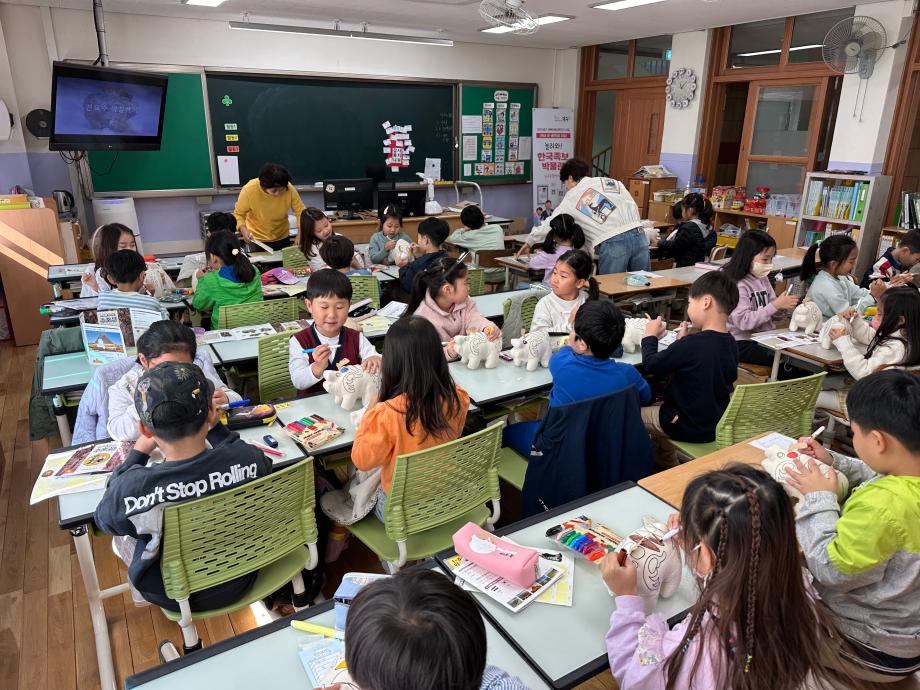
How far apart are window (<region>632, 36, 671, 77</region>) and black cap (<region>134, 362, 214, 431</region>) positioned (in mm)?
8459

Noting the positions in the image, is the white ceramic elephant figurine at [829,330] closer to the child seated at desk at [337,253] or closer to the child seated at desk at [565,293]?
the child seated at desk at [565,293]

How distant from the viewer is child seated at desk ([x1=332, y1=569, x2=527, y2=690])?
2.75 feet

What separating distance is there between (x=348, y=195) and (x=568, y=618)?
19.1 feet

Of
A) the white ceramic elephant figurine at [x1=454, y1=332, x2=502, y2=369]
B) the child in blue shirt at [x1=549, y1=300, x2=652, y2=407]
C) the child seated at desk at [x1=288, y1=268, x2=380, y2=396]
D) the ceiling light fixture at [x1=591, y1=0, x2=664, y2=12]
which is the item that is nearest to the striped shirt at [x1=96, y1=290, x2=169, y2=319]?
the child seated at desk at [x1=288, y1=268, x2=380, y2=396]

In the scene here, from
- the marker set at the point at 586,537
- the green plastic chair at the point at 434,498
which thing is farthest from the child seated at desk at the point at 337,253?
the marker set at the point at 586,537

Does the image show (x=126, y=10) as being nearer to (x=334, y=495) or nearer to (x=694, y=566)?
(x=334, y=495)

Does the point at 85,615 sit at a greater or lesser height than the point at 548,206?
lesser

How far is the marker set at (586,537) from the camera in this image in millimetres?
1668

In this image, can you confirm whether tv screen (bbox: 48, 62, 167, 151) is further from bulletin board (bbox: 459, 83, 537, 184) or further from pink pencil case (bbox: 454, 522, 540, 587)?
pink pencil case (bbox: 454, 522, 540, 587)

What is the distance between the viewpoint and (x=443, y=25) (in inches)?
290

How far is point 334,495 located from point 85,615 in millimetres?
1158

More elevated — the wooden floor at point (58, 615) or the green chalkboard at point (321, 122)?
the green chalkboard at point (321, 122)

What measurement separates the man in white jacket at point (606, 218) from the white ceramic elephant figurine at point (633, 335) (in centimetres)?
218

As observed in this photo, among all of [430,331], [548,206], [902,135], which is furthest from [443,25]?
[430,331]
